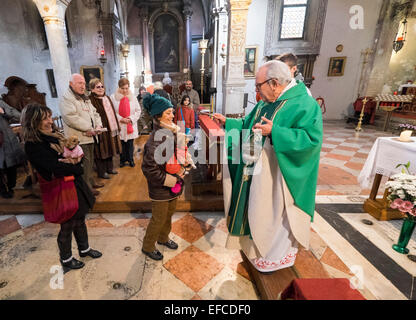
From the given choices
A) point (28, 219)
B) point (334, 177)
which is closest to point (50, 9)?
point (28, 219)

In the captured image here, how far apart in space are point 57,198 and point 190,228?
4.96ft

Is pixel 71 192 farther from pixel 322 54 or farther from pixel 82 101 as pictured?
pixel 322 54

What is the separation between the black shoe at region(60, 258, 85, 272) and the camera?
202 centimetres

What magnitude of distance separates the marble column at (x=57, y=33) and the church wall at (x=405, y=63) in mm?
12841

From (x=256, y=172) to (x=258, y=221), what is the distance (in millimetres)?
377

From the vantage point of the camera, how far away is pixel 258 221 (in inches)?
63.4

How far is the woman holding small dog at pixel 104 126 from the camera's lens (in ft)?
11.0

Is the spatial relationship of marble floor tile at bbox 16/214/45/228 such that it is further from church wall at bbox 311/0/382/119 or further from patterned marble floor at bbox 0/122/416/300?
church wall at bbox 311/0/382/119

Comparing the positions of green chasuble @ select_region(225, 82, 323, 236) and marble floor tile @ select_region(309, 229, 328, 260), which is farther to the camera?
marble floor tile @ select_region(309, 229, 328, 260)

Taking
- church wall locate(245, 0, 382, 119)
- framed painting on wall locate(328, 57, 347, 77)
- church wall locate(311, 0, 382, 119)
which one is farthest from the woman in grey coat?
framed painting on wall locate(328, 57, 347, 77)

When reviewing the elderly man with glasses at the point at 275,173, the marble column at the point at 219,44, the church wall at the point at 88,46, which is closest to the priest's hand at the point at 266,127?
the elderly man with glasses at the point at 275,173

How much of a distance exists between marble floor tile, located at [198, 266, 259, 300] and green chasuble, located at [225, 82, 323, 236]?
20.2 inches

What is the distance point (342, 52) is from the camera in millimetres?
10586
